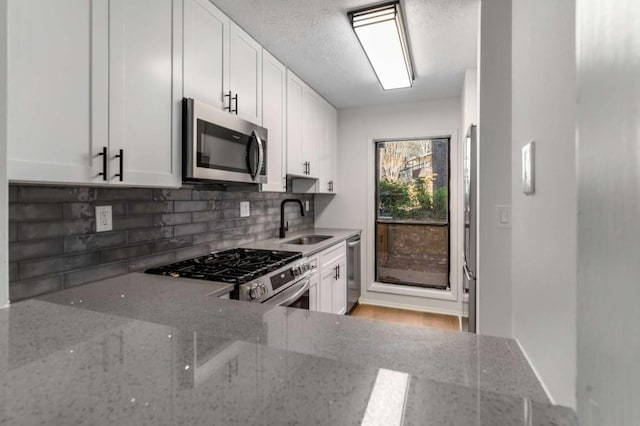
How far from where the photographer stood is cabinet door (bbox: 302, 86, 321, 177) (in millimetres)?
3201

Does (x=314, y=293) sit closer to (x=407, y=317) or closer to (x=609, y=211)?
(x=407, y=317)

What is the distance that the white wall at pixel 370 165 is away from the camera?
12.1 feet

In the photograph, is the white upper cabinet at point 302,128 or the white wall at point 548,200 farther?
the white upper cabinet at point 302,128

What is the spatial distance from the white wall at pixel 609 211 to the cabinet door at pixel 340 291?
2784 mm

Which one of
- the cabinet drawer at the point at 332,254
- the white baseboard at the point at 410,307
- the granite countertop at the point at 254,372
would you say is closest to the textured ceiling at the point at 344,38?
the cabinet drawer at the point at 332,254

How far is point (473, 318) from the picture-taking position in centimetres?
212

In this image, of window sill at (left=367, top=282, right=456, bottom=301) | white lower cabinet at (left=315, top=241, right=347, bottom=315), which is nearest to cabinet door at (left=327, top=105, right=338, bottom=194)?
white lower cabinet at (left=315, top=241, right=347, bottom=315)

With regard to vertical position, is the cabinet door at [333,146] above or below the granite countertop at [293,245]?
above

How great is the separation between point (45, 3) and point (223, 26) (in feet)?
3.48

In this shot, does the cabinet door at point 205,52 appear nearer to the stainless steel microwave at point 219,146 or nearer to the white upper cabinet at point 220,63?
the white upper cabinet at point 220,63

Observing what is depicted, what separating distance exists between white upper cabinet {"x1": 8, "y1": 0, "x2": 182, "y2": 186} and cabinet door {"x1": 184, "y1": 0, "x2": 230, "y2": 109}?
0.21 feet

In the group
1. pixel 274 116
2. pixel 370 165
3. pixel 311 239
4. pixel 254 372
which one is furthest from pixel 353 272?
pixel 254 372

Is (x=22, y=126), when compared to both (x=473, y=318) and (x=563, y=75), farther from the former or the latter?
(x=473, y=318)

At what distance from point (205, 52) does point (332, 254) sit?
6.19 feet
